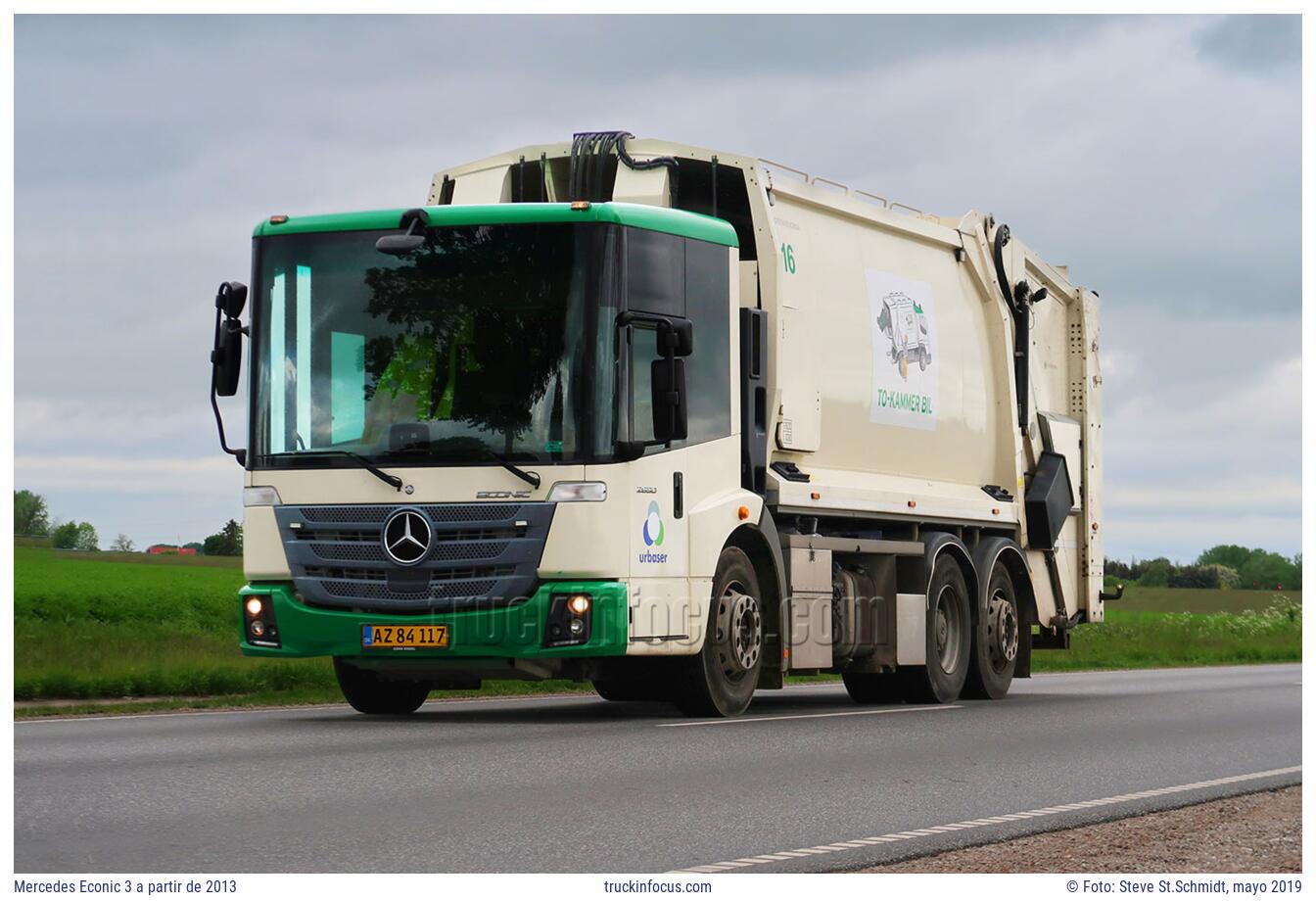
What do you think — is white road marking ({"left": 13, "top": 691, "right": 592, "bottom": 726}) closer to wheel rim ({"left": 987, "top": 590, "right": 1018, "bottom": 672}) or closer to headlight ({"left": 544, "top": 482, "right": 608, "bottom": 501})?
headlight ({"left": 544, "top": 482, "right": 608, "bottom": 501})

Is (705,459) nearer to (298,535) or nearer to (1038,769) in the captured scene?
(298,535)

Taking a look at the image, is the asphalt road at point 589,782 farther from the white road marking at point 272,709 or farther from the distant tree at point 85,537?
the distant tree at point 85,537

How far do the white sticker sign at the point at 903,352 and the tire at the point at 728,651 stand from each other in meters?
3.06

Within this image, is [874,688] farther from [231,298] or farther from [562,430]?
[231,298]

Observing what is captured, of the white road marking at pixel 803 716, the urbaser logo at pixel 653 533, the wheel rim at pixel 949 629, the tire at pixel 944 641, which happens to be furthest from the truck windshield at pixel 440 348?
the wheel rim at pixel 949 629

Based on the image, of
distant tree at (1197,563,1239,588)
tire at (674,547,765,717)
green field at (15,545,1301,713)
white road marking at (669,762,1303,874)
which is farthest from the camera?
distant tree at (1197,563,1239,588)

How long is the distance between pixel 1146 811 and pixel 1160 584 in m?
83.0

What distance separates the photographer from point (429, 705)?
18.2 m

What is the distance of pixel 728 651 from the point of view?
15.5 m

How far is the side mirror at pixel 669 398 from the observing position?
14.3m

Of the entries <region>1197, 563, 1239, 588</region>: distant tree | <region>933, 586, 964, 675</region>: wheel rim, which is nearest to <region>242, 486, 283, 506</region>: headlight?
<region>933, 586, 964, 675</region>: wheel rim

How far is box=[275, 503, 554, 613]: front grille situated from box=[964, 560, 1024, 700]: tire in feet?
22.1

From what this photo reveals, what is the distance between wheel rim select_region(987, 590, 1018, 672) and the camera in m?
20.0

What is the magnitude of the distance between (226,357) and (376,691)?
3.04 metres
